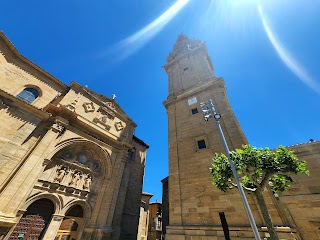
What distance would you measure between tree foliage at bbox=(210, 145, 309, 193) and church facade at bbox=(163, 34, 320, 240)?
1.70 metres

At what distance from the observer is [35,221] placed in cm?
1180

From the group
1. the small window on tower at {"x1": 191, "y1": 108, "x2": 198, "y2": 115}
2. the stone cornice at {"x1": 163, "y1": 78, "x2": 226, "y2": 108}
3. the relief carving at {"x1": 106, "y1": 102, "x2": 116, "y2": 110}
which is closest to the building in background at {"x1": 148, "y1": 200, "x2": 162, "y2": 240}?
the relief carving at {"x1": 106, "y1": 102, "x2": 116, "y2": 110}

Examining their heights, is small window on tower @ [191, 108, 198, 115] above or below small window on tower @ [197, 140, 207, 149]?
above

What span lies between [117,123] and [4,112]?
35.2 feet

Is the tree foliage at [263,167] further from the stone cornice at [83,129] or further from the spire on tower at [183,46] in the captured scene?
the spire on tower at [183,46]

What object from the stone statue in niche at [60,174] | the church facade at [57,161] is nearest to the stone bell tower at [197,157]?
the church facade at [57,161]

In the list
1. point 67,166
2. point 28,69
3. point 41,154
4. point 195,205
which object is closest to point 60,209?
point 67,166

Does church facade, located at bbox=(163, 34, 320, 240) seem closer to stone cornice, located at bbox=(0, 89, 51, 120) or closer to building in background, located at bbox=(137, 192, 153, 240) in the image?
building in background, located at bbox=(137, 192, 153, 240)

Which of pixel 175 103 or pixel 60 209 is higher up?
pixel 175 103

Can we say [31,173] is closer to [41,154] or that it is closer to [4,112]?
[41,154]

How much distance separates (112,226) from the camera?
15.0m

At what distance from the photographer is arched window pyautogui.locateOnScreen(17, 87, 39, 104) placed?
1484 centimetres

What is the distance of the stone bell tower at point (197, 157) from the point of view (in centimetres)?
977

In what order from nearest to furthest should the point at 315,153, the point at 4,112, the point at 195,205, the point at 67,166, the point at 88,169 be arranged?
1. the point at 315,153
2. the point at 195,205
3. the point at 4,112
4. the point at 67,166
5. the point at 88,169
